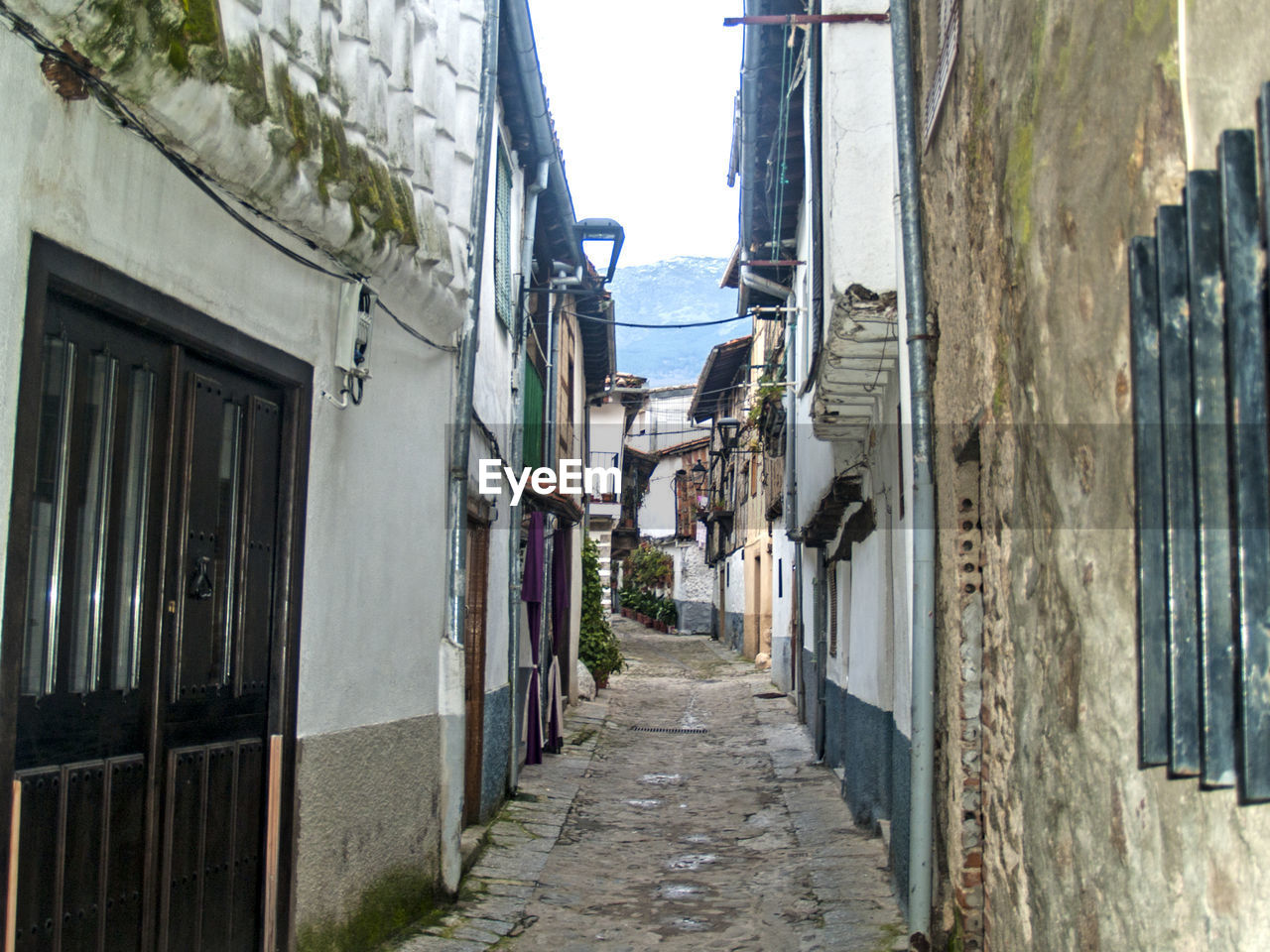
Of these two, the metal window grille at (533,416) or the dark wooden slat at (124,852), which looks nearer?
the dark wooden slat at (124,852)

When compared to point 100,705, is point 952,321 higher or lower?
higher

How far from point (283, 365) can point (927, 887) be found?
358 centimetres

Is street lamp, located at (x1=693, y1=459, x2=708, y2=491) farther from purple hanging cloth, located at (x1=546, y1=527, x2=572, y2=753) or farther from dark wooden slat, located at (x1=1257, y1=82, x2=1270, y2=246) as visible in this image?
dark wooden slat, located at (x1=1257, y1=82, x2=1270, y2=246)

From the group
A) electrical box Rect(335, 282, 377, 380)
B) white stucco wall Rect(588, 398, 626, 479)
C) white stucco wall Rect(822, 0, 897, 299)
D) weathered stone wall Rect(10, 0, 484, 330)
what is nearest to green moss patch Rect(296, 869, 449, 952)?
electrical box Rect(335, 282, 377, 380)

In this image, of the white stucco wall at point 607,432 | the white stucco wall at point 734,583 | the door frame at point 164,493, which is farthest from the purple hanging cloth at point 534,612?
the white stucco wall at point 607,432

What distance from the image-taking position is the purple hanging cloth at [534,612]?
11031 millimetres

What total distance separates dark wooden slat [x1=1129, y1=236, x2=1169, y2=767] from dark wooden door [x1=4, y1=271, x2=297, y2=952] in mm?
2874

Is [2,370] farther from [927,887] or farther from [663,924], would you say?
[663,924]

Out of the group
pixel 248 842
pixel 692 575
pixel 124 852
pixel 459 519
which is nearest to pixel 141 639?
pixel 124 852

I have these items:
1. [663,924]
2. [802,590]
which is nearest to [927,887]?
[663,924]

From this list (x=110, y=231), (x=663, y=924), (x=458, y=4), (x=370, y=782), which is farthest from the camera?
(x=458, y=4)

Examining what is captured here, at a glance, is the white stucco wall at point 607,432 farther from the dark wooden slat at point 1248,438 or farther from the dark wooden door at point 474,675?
the dark wooden slat at point 1248,438

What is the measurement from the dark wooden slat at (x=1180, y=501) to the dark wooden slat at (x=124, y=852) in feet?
10.8

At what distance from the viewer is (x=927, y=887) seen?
16.9 feet
